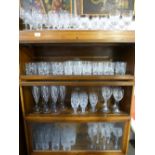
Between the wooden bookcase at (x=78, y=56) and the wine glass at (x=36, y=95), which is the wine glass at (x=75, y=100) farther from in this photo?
the wine glass at (x=36, y=95)

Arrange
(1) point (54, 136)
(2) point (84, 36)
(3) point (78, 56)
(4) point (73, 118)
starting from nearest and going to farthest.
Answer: (2) point (84, 36)
(4) point (73, 118)
(1) point (54, 136)
(3) point (78, 56)

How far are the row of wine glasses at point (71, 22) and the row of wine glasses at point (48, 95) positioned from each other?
36 cm

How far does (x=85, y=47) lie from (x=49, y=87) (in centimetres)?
41

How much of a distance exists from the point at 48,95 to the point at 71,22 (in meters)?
0.47

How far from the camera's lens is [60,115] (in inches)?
45.6

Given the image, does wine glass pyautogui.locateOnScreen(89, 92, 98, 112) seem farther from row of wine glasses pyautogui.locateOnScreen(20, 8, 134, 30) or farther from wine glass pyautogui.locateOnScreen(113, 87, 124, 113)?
row of wine glasses pyautogui.locateOnScreen(20, 8, 134, 30)

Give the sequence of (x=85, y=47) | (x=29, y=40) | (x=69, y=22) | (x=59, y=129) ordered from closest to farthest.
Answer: (x=29, y=40) → (x=69, y=22) → (x=59, y=129) → (x=85, y=47)

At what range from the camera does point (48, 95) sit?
1.22m

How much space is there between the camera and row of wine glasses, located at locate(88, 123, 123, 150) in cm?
124

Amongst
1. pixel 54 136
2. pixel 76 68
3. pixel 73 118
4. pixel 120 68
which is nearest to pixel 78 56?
pixel 76 68

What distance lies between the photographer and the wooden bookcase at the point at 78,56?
1.04 meters

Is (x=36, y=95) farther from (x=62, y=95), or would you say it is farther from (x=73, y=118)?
(x=73, y=118)
